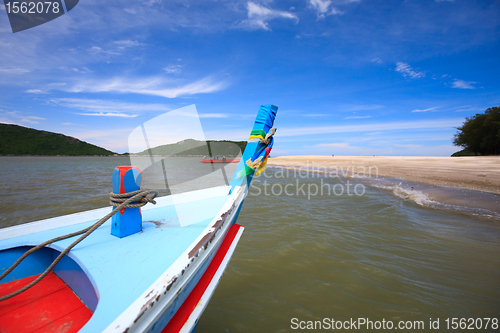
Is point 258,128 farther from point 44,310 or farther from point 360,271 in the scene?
point 44,310

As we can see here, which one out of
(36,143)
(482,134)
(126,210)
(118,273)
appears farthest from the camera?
(36,143)

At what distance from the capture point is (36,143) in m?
96.8

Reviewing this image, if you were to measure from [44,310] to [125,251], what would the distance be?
58 centimetres

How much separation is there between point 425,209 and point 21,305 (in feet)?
28.2

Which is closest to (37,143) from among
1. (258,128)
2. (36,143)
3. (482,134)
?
(36,143)

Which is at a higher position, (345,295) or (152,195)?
(152,195)

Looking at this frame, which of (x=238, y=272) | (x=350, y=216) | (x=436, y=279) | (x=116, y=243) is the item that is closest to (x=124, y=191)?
(x=116, y=243)

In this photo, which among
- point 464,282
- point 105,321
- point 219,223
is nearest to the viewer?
point 105,321

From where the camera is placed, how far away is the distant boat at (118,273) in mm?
1090

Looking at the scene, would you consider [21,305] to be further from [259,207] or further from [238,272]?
[259,207]

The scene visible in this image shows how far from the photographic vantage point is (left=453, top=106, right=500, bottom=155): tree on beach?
27717 mm

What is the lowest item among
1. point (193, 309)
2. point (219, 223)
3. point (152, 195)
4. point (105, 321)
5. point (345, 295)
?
point (345, 295)

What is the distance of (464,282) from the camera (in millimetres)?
2807

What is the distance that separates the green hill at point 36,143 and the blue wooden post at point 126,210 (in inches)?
5333
